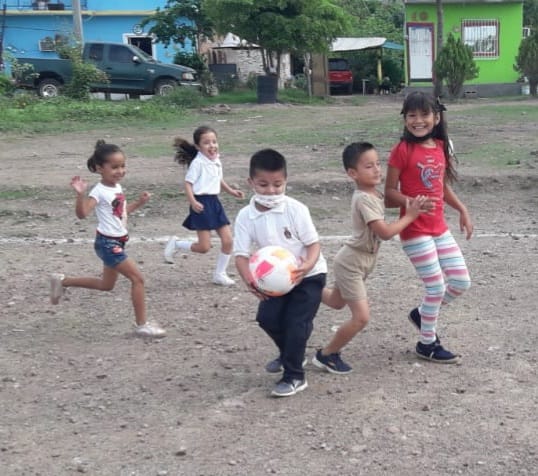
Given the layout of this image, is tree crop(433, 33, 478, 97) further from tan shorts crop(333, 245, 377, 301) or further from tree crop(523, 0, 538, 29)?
tan shorts crop(333, 245, 377, 301)

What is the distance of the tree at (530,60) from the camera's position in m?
28.3

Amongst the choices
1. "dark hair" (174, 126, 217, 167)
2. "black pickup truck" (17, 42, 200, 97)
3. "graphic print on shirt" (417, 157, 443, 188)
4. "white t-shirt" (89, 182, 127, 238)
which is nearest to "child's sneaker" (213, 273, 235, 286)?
"dark hair" (174, 126, 217, 167)

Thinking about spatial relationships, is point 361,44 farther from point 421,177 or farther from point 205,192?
point 421,177

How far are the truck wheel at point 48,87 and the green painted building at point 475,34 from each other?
494 inches

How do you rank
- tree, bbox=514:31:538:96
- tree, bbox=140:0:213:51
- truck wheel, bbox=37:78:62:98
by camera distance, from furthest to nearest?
tree, bbox=140:0:213:51 → tree, bbox=514:31:538:96 → truck wheel, bbox=37:78:62:98

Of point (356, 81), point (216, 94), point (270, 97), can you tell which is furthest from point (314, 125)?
point (356, 81)

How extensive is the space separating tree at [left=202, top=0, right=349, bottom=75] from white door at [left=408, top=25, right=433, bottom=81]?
617cm

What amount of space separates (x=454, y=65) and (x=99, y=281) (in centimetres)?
2378

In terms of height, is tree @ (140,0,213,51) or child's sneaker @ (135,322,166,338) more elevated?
tree @ (140,0,213,51)

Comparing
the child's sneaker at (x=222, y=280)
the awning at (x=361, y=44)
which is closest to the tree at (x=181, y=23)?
the awning at (x=361, y=44)

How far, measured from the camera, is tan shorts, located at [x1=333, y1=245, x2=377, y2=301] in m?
4.77

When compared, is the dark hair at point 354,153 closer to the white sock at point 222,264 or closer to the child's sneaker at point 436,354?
the child's sneaker at point 436,354

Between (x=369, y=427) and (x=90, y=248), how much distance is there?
465 cm

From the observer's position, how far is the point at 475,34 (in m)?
32.2
